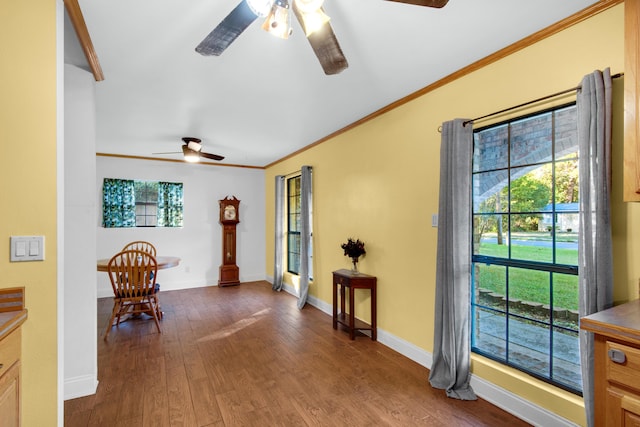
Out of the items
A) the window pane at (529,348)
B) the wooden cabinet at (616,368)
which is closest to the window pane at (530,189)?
the window pane at (529,348)

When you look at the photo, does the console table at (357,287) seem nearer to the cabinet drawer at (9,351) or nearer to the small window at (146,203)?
the cabinet drawer at (9,351)

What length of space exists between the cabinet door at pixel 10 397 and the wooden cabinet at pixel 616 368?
2252 mm

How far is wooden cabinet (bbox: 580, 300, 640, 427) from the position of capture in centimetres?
111

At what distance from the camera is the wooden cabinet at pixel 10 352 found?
1.11 meters

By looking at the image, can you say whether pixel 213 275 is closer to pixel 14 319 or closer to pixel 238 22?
pixel 14 319

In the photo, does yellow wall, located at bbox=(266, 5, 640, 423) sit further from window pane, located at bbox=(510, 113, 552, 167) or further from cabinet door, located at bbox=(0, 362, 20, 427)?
cabinet door, located at bbox=(0, 362, 20, 427)

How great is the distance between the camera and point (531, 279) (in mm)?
2297

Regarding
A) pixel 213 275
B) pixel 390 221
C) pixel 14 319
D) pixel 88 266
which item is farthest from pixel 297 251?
pixel 14 319

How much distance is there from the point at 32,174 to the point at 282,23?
132 centimetres

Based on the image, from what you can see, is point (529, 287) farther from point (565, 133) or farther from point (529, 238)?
point (565, 133)

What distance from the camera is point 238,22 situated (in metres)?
1.38

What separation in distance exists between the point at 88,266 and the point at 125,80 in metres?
1.56

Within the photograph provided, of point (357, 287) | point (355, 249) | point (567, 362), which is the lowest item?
point (567, 362)

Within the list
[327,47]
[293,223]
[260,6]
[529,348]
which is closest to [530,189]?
[529,348]
